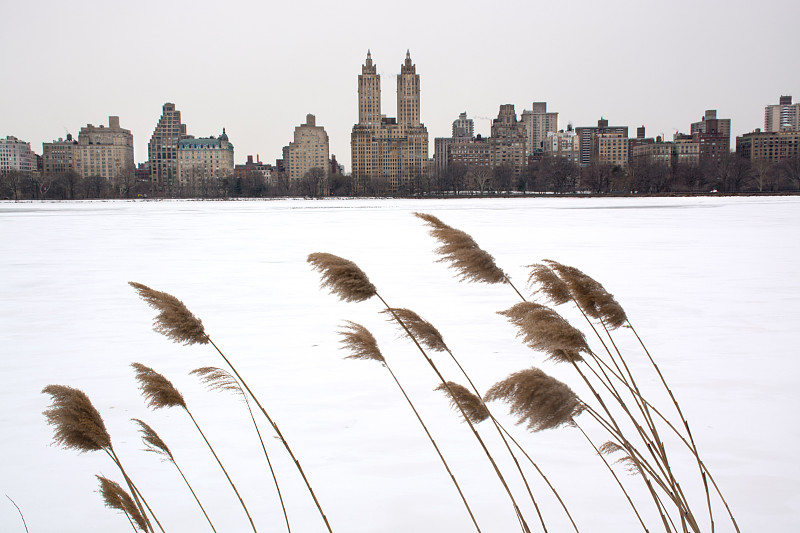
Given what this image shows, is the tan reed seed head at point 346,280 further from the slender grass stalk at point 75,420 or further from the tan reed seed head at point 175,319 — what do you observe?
the slender grass stalk at point 75,420

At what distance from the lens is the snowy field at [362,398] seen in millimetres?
3969

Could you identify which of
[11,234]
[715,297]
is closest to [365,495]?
[715,297]

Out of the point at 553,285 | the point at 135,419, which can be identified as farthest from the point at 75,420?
the point at 553,285

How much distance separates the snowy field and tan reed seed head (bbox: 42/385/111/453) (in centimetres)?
185

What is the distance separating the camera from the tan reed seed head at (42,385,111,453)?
205 cm

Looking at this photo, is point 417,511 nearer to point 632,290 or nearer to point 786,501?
point 786,501

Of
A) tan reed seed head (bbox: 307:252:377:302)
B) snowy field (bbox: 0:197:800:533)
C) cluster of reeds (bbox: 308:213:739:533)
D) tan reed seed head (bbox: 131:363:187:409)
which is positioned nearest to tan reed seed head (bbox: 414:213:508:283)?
cluster of reeds (bbox: 308:213:739:533)

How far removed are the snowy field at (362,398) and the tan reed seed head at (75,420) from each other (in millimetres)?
1850

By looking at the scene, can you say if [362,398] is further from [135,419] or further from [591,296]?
[135,419]

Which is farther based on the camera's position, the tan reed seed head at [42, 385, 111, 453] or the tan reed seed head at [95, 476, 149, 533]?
the tan reed seed head at [95, 476, 149, 533]

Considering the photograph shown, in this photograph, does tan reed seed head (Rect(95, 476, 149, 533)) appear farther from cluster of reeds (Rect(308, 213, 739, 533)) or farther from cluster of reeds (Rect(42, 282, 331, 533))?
cluster of reeds (Rect(308, 213, 739, 533))

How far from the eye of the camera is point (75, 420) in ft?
6.76

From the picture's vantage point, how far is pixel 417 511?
394 centimetres

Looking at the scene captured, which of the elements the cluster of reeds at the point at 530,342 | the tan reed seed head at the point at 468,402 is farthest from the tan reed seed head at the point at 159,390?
the tan reed seed head at the point at 468,402
